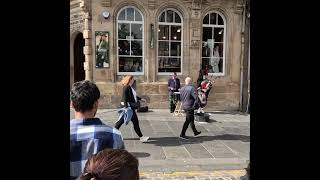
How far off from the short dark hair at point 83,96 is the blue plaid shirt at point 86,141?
0.14 metres

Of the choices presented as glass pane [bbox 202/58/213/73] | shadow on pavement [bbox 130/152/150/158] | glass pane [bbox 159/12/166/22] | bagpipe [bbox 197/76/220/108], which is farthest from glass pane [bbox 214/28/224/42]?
shadow on pavement [bbox 130/152/150/158]

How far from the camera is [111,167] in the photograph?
137 centimetres

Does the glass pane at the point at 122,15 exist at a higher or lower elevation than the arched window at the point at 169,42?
higher

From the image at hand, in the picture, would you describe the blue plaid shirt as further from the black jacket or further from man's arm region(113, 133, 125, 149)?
the black jacket

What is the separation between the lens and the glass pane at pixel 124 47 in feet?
41.2

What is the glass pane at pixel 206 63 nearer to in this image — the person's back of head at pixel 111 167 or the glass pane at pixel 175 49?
the glass pane at pixel 175 49

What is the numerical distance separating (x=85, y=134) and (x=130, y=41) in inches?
417

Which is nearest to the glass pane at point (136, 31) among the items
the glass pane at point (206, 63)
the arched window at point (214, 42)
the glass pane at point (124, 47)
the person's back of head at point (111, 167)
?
the glass pane at point (124, 47)

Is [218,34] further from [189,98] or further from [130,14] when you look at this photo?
[189,98]
